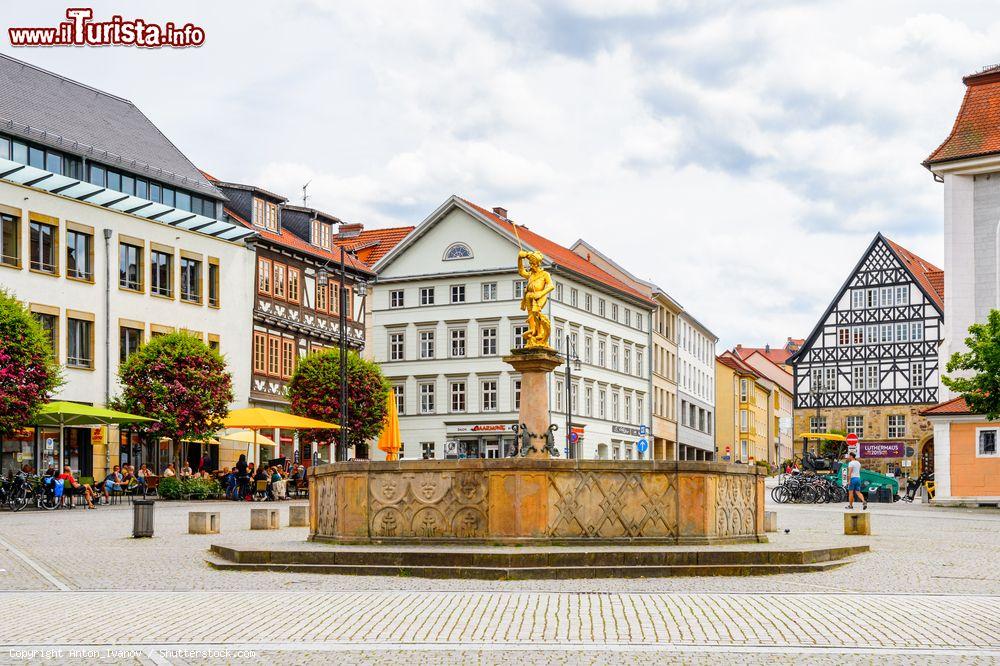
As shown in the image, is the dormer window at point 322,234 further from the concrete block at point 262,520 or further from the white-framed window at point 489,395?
the concrete block at point 262,520

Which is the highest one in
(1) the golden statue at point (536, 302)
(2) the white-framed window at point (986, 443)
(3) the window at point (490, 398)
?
(1) the golden statue at point (536, 302)

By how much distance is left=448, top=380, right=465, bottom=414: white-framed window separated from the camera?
243 ft

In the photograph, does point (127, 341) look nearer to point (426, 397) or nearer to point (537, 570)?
point (426, 397)

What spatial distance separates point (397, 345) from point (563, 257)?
1121cm

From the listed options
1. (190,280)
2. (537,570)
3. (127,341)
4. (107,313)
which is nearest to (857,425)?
(190,280)

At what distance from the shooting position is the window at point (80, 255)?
47.8 meters

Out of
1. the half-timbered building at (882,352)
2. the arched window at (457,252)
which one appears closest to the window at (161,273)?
the arched window at (457,252)

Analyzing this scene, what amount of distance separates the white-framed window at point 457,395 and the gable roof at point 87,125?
21.7 meters

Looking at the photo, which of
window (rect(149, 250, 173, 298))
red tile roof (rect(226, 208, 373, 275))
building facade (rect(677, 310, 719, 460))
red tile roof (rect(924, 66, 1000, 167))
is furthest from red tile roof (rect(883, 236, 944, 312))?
window (rect(149, 250, 173, 298))

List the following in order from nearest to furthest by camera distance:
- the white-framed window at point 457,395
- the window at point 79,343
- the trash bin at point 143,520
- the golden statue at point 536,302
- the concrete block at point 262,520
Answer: the golden statue at point 536,302, the trash bin at point 143,520, the concrete block at point 262,520, the window at point 79,343, the white-framed window at point 457,395

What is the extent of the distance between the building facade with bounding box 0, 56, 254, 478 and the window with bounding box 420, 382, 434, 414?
18644mm

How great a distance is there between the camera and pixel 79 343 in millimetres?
48281

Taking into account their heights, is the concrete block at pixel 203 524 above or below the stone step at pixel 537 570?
below

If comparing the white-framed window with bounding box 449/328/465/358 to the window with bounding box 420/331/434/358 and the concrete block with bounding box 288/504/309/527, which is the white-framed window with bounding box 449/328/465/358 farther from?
the concrete block with bounding box 288/504/309/527
